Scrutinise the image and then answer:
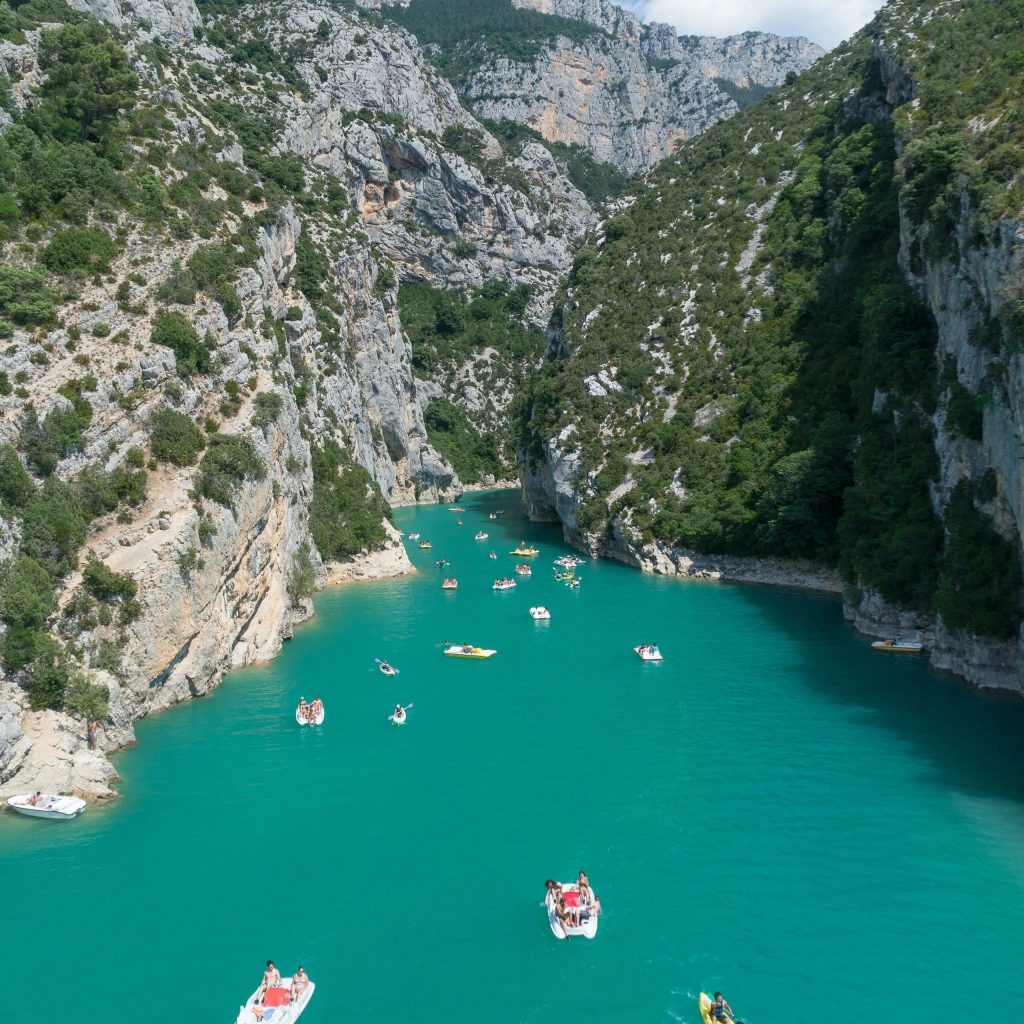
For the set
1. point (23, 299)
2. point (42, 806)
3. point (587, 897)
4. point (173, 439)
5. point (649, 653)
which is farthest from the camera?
point (649, 653)

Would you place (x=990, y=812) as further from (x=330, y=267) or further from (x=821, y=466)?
(x=330, y=267)

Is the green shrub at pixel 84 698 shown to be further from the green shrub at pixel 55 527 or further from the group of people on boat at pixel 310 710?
the group of people on boat at pixel 310 710

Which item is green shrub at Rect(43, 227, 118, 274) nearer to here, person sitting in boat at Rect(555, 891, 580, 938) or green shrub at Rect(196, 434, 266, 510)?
green shrub at Rect(196, 434, 266, 510)

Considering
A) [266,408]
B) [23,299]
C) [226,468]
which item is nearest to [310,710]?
[226,468]

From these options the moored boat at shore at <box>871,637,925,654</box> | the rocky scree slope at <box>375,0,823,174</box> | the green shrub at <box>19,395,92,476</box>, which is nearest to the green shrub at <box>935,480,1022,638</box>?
the moored boat at shore at <box>871,637,925,654</box>

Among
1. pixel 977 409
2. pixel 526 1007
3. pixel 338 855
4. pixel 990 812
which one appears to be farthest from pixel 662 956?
pixel 977 409

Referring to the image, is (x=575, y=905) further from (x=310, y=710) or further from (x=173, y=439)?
(x=173, y=439)
